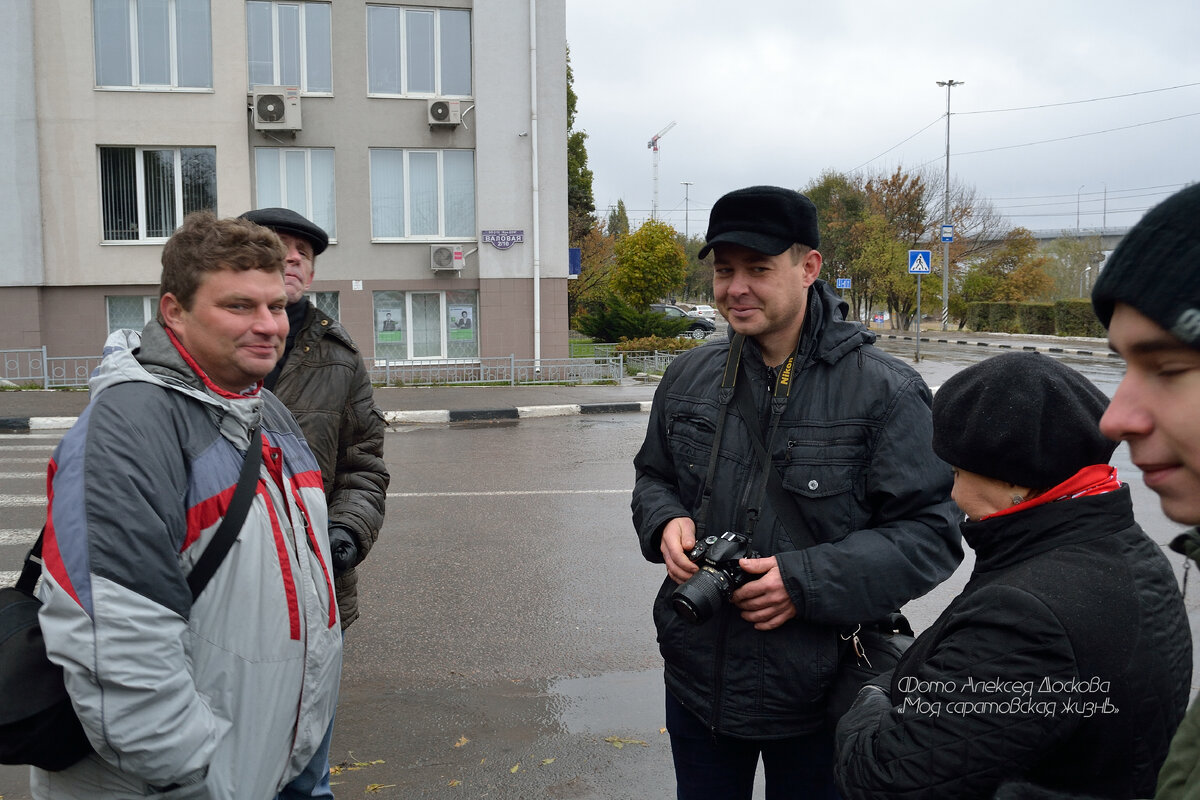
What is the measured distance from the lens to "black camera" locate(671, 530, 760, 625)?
239 cm

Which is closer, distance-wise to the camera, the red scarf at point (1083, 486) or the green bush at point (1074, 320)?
the red scarf at point (1083, 486)

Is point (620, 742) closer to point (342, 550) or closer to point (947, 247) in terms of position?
point (342, 550)

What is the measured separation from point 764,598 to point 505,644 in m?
3.25

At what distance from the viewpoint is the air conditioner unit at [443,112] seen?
20.1 m

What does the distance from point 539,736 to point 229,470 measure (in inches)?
99.9

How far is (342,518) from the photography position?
3.42 meters

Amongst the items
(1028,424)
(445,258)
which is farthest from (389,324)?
(1028,424)

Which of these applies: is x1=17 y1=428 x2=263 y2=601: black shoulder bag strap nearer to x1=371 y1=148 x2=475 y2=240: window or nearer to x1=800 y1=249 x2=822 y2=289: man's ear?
x1=800 y1=249 x2=822 y2=289: man's ear

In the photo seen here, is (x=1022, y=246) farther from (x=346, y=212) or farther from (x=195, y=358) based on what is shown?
(x=195, y=358)

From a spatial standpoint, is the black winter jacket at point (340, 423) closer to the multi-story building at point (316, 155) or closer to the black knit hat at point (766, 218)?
the black knit hat at point (766, 218)

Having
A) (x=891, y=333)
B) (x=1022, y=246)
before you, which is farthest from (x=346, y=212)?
(x=1022, y=246)

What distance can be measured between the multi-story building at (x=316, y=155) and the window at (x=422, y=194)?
0.04 metres

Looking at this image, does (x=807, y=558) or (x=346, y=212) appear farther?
(x=346, y=212)

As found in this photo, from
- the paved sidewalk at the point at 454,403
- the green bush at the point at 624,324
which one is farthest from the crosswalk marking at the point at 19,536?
the green bush at the point at 624,324
